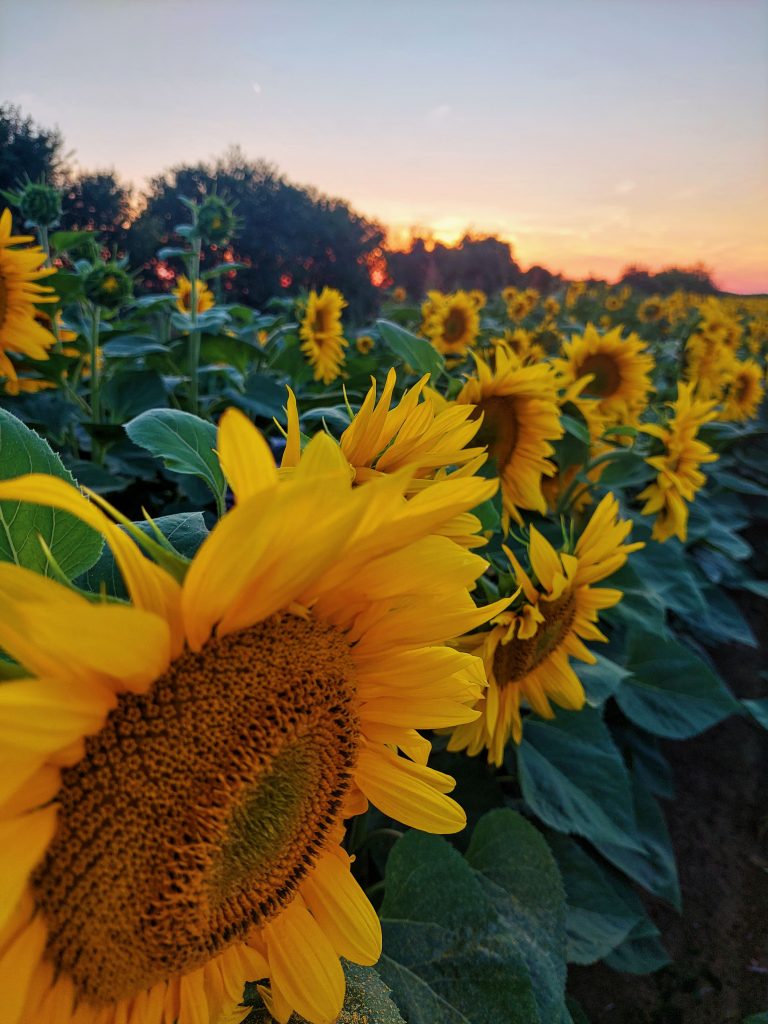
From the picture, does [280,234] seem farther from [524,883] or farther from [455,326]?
A: [524,883]

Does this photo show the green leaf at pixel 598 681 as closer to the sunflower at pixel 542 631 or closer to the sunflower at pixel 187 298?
the sunflower at pixel 542 631

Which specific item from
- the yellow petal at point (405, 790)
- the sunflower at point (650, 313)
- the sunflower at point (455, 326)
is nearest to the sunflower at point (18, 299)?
the yellow petal at point (405, 790)

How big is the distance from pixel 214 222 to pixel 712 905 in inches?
99.0

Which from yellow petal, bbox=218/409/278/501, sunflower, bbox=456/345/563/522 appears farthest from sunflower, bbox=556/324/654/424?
yellow petal, bbox=218/409/278/501

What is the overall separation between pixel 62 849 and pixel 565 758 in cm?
115

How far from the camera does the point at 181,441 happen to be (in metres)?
0.59

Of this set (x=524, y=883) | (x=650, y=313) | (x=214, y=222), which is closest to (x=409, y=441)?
(x=524, y=883)

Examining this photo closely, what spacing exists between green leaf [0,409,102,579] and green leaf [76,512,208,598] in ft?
0.08

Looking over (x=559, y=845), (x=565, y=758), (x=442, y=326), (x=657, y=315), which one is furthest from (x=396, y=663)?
(x=657, y=315)

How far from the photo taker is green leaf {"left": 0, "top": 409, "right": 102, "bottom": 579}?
46cm

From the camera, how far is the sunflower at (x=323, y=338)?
7.94ft

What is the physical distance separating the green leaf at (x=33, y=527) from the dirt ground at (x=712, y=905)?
1.67 meters

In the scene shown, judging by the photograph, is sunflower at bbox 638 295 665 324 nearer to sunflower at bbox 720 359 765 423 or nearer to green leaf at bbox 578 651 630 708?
sunflower at bbox 720 359 765 423

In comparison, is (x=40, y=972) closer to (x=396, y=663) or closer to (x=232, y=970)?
(x=232, y=970)
